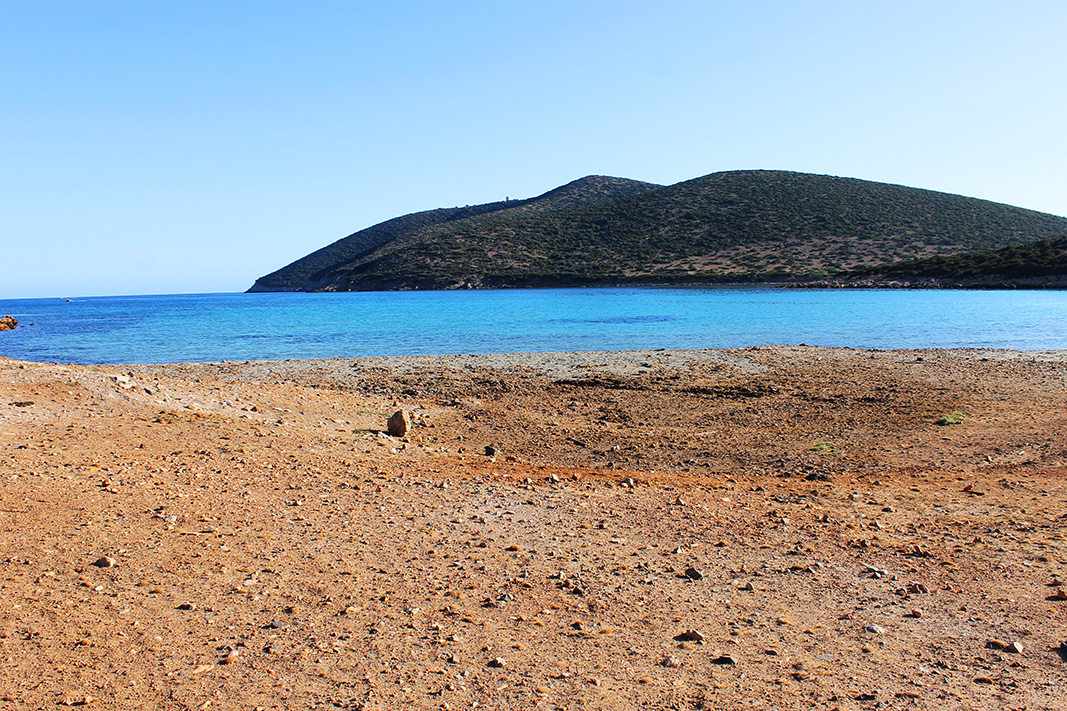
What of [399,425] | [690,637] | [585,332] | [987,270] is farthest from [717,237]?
[690,637]

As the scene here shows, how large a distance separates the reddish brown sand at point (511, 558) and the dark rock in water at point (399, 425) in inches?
6.0

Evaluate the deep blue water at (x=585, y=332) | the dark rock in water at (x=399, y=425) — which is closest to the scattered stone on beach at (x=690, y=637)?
the dark rock in water at (x=399, y=425)

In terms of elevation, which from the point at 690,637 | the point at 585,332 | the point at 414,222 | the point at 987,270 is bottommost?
the point at 690,637

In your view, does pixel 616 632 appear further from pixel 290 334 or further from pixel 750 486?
pixel 290 334

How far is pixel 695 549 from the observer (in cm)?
561

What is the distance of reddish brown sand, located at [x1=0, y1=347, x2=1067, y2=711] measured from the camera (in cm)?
364

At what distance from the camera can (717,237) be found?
291ft

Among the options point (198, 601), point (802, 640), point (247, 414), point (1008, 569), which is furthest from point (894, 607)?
point (247, 414)

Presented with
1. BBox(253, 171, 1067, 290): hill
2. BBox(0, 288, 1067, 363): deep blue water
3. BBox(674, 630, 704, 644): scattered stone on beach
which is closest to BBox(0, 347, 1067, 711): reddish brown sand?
BBox(674, 630, 704, 644): scattered stone on beach

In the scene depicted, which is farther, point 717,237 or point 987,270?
point 717,237

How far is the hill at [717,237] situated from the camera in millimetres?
82000

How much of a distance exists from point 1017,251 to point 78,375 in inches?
2964

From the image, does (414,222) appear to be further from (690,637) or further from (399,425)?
(690,637)

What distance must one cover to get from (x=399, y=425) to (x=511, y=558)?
4.59 metres
